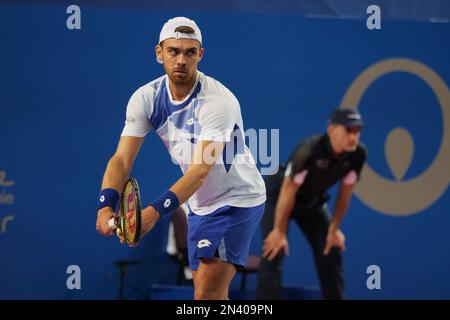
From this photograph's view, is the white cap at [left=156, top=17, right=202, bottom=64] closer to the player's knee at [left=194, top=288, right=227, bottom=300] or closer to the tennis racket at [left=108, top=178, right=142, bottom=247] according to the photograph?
the tennis racket at [left=108, top=178, right=142, bottom=247]

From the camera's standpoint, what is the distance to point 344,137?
6.47 metres

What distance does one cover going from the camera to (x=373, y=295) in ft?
21.5

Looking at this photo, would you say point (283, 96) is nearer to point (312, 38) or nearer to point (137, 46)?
point (312, 38)

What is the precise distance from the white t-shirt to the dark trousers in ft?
3.15

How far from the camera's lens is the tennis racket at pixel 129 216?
4.62 m

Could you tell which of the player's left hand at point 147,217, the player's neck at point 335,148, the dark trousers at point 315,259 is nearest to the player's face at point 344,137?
the player's neck at point 335,148

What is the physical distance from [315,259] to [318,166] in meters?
0.74

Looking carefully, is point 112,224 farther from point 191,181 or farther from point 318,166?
point 318,166

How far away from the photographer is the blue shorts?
5.31 m

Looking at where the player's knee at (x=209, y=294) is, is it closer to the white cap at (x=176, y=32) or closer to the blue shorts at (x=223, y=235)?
the blue shorts at (x=223, y=235)

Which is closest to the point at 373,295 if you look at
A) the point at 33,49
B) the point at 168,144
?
the point at 168,144

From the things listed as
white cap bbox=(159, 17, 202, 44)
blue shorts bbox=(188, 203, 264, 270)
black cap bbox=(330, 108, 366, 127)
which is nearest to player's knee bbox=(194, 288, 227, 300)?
blue shorts bbox=(188, 203, 264, 270)

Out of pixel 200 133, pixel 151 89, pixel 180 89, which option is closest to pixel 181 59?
pixel 180 89

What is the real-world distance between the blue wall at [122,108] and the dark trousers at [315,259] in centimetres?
8
